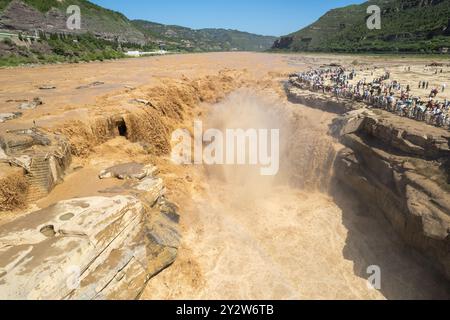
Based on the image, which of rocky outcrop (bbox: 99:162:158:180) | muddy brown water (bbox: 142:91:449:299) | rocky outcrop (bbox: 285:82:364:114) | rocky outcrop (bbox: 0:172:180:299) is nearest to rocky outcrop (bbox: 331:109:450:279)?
muddy brown water (bbox: 142:91:449:299)

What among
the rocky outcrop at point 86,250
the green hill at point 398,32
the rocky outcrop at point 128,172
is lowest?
the rocky outcrop at point 86,250

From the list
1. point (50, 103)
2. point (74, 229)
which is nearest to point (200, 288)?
point (74, 229)

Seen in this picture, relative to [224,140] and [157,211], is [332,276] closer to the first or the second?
[157,211]

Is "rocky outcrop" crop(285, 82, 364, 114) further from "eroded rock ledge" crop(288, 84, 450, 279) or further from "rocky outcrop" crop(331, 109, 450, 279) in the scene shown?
"rocky outcrop" crop(331, 109, 450, 279)

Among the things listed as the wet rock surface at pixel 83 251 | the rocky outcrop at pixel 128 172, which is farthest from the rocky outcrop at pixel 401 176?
the rocky outcrop at pixel 128 172

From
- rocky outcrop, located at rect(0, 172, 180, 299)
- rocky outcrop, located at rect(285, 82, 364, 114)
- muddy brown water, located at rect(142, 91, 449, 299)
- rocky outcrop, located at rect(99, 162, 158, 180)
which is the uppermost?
rocky outcrop, located at rect(285, 82, 364, 114)

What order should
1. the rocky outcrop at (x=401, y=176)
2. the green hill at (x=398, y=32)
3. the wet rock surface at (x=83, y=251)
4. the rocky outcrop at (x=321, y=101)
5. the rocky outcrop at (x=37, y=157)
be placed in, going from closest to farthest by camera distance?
the wet rock surface at (x=83, y=251)
the rocky outcrop at (x=37, y=157)
the rocky outcrop at (x=401, y=176)
the rocky outcrop at (x=321, y=101)
the green hill at (x=398, y=32)

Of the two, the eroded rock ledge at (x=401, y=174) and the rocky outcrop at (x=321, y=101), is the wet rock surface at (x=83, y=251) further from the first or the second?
the rocky outcrop at (x=321, y=101)

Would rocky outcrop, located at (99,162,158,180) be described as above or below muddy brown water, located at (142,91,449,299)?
above
